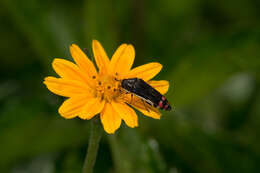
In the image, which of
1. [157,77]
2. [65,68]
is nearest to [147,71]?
[65,68]

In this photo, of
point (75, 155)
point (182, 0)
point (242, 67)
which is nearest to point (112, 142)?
point (75, 155)

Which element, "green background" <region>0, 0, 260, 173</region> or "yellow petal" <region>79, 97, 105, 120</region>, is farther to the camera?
"green background" <region>0, 0, 260, 173</region>

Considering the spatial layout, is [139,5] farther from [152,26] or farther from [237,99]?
[237,99]

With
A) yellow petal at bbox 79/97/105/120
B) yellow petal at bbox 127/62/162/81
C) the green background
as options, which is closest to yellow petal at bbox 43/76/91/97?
yellow petal at bbox 79/97/105/120

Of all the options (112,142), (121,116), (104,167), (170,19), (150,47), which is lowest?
(104,167)

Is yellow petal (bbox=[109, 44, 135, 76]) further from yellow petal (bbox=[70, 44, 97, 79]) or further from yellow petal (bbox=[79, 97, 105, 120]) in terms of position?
yellow petal (bbox=[79, 97, 105, 120])
